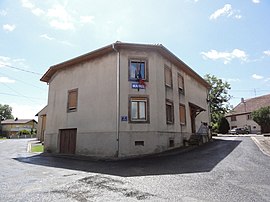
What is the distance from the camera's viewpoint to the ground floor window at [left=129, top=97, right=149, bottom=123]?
1419 centimetres

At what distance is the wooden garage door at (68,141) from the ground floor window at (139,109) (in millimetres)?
4936

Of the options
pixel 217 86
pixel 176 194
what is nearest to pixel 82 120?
pixel 176 194

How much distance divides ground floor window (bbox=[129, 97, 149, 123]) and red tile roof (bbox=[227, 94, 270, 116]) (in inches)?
1457

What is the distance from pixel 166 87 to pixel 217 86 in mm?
27897

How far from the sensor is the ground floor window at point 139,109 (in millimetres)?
14195

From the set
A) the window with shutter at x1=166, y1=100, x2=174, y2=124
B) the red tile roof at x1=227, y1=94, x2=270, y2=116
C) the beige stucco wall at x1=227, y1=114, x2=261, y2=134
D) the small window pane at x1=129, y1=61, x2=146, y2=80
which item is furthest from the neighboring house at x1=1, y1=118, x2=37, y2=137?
the small window pane at x1=129, y1=61, x2=146, y2=80

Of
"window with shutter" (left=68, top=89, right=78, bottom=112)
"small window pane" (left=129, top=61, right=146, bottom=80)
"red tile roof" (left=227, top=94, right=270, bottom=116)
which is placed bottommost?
"window with shutter" (left=68, top=89, right=78, bottom=112)

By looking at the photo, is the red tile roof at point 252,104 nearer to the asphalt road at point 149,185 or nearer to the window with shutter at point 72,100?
the window with shutter at point 72,100

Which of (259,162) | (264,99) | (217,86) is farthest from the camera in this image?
(264,99)

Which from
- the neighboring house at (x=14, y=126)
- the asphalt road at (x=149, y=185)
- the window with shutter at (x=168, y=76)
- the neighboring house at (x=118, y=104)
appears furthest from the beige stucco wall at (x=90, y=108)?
the neighboring house at (x=14, y=126)

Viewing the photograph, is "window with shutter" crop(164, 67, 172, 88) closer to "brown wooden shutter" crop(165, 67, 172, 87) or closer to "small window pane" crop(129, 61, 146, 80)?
"brown wooden shutter" crop(165, 67, 172, 87)

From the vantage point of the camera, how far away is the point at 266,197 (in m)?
5.17

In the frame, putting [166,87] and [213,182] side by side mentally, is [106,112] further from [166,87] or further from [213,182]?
[213,182]

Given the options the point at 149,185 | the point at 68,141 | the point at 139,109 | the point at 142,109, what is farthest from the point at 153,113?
the point at 149,185
